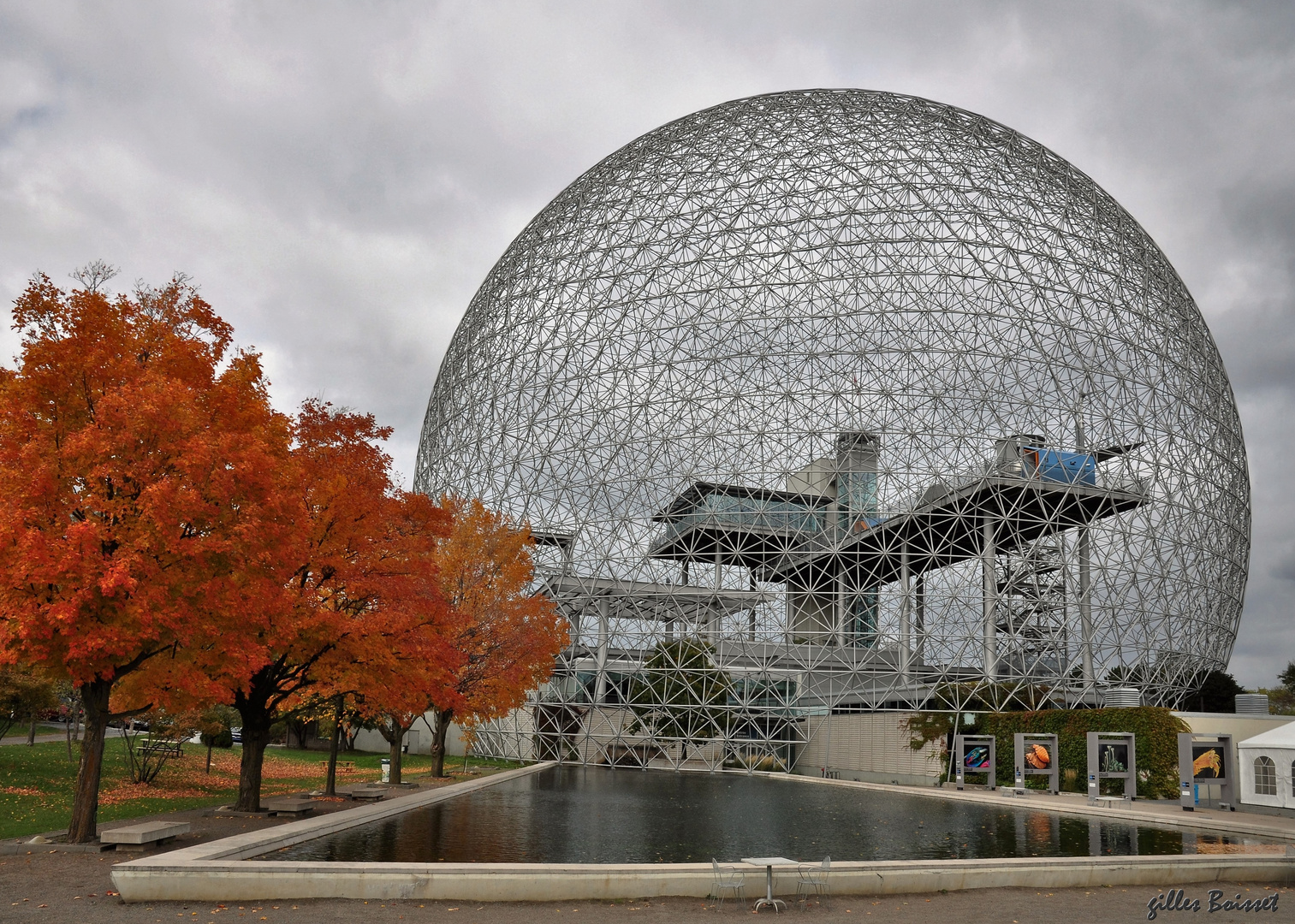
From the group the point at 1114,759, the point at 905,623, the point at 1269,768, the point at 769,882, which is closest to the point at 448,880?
the point at 769,882

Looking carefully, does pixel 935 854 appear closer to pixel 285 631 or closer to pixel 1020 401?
pixel 285 631

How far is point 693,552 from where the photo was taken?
34.7 metres

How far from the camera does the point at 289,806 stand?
48.0 ft

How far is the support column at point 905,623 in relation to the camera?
3216 centimetres

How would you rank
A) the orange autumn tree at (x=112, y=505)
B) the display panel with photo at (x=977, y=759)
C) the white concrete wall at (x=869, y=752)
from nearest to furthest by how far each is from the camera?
the orange autumn tree at (x=112, y=505), the display panel with photo at (x=977, y=759), the white concrete wall at (x=869, y=752)

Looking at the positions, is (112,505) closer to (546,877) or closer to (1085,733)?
(546,877)

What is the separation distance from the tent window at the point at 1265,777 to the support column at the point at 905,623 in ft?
41.9

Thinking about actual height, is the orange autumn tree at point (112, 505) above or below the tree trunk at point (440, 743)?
above

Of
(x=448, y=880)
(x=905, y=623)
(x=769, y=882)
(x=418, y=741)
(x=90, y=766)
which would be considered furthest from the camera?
(x=418, y=741)

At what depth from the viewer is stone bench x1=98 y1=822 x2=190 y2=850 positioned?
35.2ft

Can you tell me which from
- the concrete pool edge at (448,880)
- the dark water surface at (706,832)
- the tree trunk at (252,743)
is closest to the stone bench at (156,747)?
the tree trunk at (252,743)

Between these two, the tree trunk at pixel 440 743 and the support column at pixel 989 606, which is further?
the support column at pixel 989 606

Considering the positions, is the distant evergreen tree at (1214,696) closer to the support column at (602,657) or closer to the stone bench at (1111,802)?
the stone bench at (1111,802)

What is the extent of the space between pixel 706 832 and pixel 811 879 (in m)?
5.40
